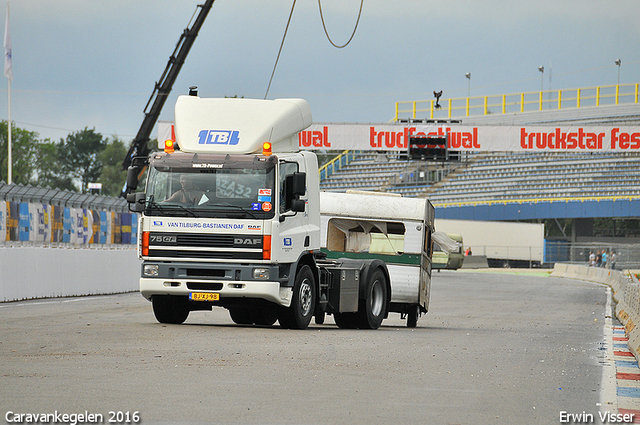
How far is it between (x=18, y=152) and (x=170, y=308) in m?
106

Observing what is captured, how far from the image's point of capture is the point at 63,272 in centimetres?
2341

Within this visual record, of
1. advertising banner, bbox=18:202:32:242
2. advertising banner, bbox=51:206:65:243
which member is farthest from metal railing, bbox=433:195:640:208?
advertising banner, bbox=18:202:32:242

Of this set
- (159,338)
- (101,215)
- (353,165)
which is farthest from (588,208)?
(159,338)

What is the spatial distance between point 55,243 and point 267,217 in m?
13.9

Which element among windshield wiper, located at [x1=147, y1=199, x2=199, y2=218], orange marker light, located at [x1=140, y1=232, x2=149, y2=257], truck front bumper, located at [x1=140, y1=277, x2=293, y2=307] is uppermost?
windshield wiper, located at [x1=147, y1=199, x2=199, y2=218]

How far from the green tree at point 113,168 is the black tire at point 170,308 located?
115643mm

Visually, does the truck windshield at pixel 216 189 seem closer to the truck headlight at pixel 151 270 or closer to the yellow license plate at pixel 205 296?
the truck headlight at pixel 151 270

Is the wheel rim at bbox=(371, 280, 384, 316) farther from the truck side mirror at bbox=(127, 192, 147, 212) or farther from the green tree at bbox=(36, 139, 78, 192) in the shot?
the green tree at bbox=(36, 139, 78, 192)

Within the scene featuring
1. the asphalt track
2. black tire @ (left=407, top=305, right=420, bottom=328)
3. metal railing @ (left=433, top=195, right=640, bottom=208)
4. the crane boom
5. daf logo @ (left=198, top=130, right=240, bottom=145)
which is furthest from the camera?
metal railing @ (left=433, top=195, right=640, bottom=208)

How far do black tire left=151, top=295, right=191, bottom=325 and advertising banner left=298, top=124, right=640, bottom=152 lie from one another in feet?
104

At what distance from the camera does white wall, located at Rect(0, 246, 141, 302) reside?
20906 millimetres

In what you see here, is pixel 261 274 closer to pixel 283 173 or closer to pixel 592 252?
pixel 283 173

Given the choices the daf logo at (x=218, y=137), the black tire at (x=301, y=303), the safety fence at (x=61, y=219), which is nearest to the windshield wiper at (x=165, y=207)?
the daf logo at (x=218, y=137)

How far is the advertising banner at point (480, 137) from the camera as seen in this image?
47.1m
